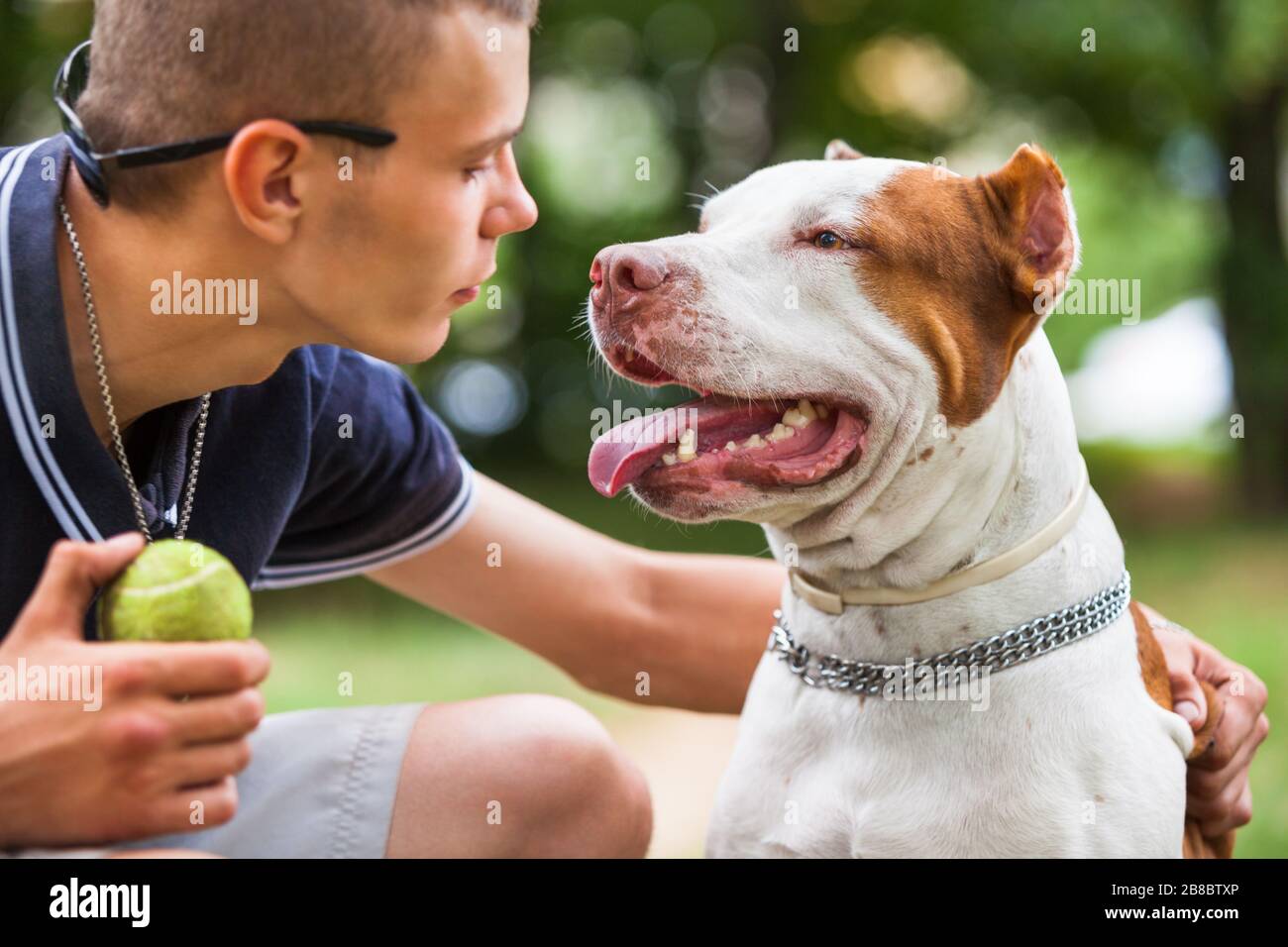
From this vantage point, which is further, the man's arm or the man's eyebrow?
the man's arm

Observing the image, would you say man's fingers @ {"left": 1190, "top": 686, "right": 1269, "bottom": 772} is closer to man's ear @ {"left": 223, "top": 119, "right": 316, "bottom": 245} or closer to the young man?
the young man

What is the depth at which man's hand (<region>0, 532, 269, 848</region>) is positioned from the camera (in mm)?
1481

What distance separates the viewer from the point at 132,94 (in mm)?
1860

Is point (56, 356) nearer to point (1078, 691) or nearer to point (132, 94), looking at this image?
point (132, 94)

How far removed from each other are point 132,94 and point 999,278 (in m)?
1.30

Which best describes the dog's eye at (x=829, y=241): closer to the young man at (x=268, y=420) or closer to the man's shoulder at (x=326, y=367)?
the young man at (x=268, y=420)

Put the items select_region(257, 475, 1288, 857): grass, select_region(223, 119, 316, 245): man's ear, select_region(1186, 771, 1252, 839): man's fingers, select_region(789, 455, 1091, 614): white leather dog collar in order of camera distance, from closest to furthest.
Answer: select_region(223, 119, 316, 245): man's ear < select_region(789, 455, 1091, 614): white leather dog collar < select_region(1186, 771, 1252, 839): man's fingers < select_region(257, 475, 1288, 857): grass

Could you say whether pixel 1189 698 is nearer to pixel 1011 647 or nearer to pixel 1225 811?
pixel 1225 811

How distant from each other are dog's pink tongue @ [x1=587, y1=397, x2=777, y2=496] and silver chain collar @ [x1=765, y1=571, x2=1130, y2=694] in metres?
0.41

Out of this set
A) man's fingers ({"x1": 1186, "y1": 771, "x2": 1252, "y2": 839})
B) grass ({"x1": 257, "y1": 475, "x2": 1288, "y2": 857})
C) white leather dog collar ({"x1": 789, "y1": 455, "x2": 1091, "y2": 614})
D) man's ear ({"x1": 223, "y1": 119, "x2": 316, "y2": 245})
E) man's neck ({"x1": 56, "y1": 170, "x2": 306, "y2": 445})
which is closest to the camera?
man's ear ({"x1": 223, "y1": 119, "x2": 316, "y2": 245})

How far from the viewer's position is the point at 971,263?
208 centimetres

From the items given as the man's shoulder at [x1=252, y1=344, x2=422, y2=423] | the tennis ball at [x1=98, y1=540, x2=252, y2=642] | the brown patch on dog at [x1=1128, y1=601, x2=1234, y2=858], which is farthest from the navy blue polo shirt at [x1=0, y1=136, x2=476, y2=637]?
the brown patch on dog at [x1=1128, y1=601, x2=1234, y2=858]

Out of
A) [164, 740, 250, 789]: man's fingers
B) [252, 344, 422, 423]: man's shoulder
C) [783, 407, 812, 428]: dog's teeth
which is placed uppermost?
[252, 344, 422, 423]: man's shoulder
